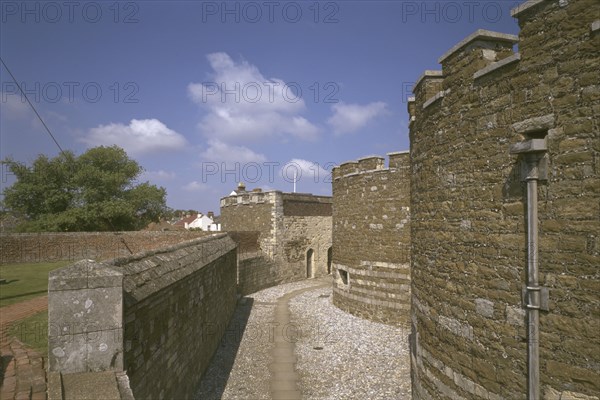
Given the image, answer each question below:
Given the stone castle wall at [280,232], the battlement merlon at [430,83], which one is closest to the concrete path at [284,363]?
the stone castle wall at [280,232]

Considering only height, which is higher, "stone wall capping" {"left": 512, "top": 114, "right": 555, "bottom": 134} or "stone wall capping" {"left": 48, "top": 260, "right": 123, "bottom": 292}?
"stone wall capping" {"left": 512, "top": 114, "right": 555, "bottom": 134}

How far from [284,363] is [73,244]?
18.3 meters

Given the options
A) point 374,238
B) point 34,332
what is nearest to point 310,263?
point 374,238

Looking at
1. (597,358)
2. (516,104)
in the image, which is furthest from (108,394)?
(516,104)

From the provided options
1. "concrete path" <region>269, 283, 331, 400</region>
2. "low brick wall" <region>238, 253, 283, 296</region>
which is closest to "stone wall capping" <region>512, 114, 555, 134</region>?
"concrete path" <region>269, 283, 331, 400</region>

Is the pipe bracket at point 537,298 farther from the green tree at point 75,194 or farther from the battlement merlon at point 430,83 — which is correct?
the green tree at point 75,194

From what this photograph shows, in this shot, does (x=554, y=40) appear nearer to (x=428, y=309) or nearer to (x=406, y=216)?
(x=428, y=309)

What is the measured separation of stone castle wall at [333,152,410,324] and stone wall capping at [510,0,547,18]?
8.93 metres

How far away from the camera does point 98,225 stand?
30.6 metres

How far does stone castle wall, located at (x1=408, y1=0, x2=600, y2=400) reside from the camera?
3287 mm

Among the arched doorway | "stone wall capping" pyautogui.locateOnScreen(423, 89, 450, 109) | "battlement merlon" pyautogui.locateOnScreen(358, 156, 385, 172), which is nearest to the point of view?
"stone wall capping" pyautogui.locateOnScreen(423, 89, 450, 109)

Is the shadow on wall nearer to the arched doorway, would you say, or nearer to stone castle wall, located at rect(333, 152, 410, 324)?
stone castle wall, located at rect(333, 152, 410, 324)

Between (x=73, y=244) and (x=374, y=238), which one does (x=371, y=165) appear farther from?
(x=73, y=244)

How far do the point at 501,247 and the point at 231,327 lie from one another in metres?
11.5
